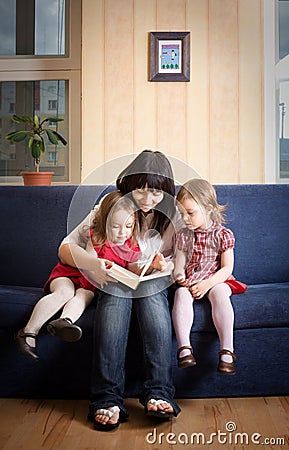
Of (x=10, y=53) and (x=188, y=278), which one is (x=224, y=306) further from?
(x=10, y=53)

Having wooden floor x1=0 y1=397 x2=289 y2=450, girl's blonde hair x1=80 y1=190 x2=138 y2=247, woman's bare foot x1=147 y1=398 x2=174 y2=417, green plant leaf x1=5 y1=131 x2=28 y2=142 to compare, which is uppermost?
green plant leaf x1=5 y1=131 x2=28 y2=142

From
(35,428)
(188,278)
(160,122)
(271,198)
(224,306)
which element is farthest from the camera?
(160,122)

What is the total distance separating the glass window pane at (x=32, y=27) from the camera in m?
4.04

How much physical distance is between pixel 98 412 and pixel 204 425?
33 centimetres

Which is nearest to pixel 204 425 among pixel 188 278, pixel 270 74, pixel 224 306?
pixel 224 306

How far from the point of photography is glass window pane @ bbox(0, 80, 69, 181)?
13.2ft

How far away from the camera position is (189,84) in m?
3.79

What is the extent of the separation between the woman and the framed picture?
154 centimetres

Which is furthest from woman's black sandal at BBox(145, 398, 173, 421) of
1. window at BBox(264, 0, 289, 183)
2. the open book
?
window at BBox(264, 0, 289, 183)

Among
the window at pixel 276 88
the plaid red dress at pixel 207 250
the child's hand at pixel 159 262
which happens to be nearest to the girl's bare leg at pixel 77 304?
the child's hand at pixel 159 262

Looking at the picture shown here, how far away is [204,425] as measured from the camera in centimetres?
207

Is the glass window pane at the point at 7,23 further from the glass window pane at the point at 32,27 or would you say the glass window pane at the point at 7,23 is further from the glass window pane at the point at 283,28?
the glass window pane at the point at 283,28

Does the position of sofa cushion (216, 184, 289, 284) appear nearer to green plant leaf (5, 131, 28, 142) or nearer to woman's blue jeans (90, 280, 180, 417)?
woman's blue jeans (90, 280, 180, 417)

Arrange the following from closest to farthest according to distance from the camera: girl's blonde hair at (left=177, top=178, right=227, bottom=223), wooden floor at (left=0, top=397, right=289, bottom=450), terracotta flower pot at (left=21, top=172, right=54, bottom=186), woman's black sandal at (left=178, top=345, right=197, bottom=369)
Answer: wooden floor at (left=0, top=397, right=289, bottom=450) < woman's black sandal at (left=178, top=345, right=197, bottom=369) < girl's blonde hair at (left=177, top=178, right=227, bottom=223) < terracotta flower pot at (left=21, top=172, right=54, bottom=186)
